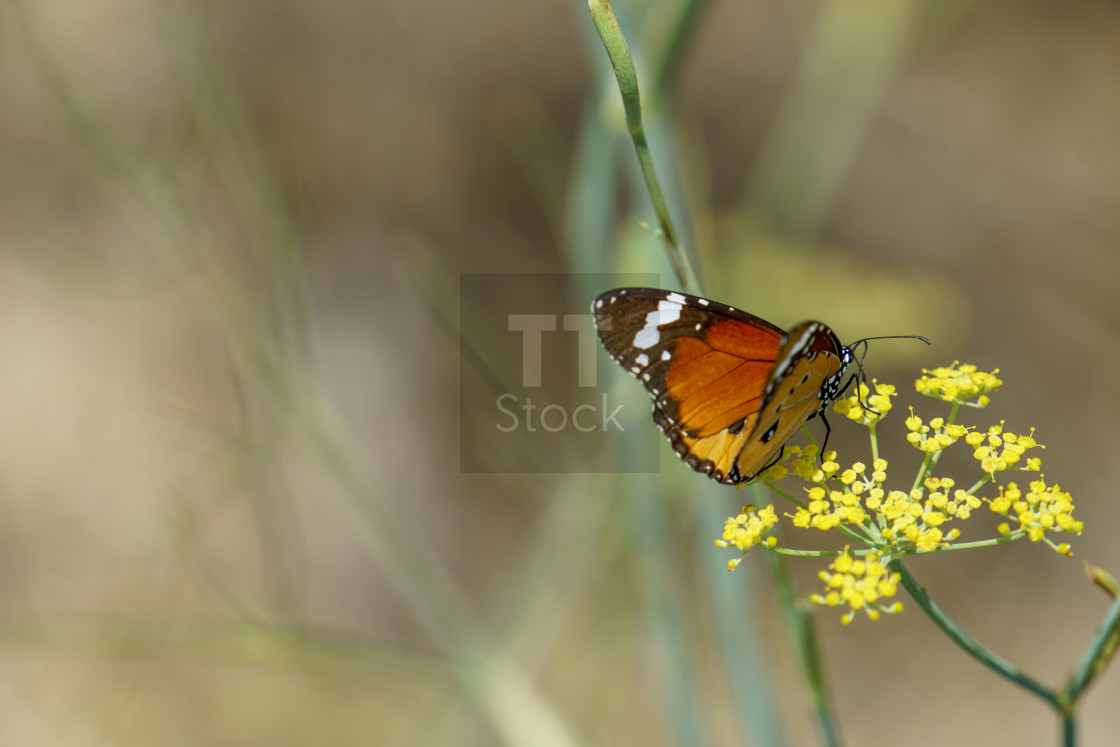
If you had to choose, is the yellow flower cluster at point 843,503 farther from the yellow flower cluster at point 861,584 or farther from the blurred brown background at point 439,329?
the blurred brown background at point 439,329

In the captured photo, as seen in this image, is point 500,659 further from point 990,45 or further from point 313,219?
point 990,45

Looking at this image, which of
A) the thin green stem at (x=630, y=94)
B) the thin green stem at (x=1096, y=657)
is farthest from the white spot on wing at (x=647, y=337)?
the thin green stem at (x=1096, y=657)

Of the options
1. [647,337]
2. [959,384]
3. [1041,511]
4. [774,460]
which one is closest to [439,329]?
[647,337]

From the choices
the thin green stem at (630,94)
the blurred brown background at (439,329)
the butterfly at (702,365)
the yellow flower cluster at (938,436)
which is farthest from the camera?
the blurred brown background at (439,329)

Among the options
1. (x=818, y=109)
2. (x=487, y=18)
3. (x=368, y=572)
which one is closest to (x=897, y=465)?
(x=818, y=109)

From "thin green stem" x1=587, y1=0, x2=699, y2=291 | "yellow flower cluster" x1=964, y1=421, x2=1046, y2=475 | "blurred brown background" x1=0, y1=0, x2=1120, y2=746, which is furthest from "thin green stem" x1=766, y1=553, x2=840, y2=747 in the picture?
"blurred brown background" x1=0, y1=0, x2=1120, y2=746

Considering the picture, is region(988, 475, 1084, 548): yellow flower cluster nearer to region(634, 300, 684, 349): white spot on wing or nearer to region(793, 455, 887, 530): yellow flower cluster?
region(793, 455, 887, 530): yellow flower cluster
